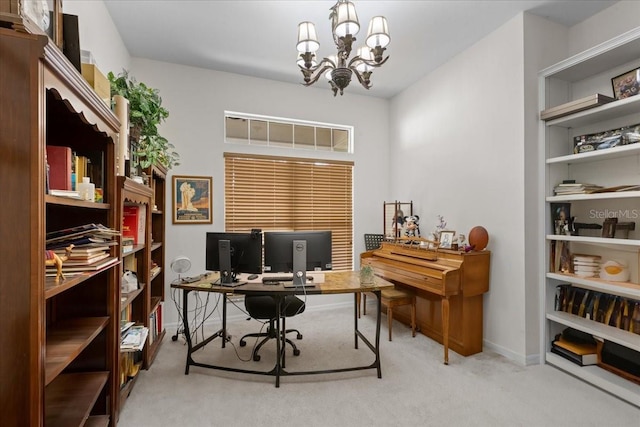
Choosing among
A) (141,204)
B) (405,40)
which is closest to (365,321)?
(141,204)

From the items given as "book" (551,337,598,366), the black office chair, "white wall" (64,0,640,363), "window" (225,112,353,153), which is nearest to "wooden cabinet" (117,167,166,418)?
"white wall" (64,0,640,363)

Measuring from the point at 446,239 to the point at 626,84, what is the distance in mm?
1801

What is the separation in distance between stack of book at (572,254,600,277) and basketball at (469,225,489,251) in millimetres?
693

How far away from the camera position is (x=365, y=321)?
378 cm

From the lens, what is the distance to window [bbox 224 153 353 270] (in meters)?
3.86

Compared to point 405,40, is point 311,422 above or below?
below

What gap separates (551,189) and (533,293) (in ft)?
3.11

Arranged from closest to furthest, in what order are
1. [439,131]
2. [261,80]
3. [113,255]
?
[113,255] < [439,131] < [261,80]

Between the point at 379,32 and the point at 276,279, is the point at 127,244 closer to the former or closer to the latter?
the point at 276,279

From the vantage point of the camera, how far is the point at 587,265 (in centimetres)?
250

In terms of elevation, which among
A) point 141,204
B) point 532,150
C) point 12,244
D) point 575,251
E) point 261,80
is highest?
point 261,80

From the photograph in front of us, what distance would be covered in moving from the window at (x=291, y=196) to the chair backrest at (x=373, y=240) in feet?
0.79

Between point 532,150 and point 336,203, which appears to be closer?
point 532,150

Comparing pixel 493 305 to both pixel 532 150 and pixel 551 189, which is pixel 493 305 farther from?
pixel 532 150
